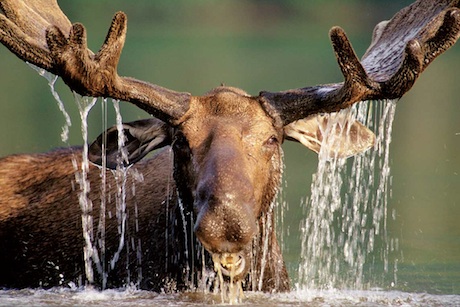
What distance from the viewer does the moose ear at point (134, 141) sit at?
9602 mm

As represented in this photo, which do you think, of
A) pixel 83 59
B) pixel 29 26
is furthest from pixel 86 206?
pixel 83 59

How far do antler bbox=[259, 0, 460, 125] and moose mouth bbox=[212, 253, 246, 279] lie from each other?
117cm

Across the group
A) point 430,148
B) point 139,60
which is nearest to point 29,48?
point 430,148

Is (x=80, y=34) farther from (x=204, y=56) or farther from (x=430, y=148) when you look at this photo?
(x=204, y=56)

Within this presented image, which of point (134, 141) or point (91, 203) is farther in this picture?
point (91, 203)

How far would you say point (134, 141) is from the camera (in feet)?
32.2

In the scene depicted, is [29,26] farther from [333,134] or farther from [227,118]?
[333,134]

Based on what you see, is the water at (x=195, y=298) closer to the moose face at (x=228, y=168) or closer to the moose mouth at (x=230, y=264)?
the moose mouth at (x=230, y=264)

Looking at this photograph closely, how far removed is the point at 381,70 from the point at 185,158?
1709 millimetres

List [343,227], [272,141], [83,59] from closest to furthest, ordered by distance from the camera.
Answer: [83,59]
[272,141]
[343,227]

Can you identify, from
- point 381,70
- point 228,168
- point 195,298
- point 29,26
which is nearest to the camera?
point 228,168

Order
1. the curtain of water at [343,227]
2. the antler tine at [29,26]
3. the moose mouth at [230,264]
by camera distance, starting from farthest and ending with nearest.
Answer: the curtain of water at [343,227]
the antler tine at [29,26]
the moose mouth at [230,264]

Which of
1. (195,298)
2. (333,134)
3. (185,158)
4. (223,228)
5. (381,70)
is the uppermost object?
(381,70)

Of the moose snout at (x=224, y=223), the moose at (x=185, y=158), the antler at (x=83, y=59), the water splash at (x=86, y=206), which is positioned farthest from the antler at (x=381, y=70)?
the water splash at (x=86, y=206)
